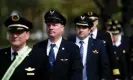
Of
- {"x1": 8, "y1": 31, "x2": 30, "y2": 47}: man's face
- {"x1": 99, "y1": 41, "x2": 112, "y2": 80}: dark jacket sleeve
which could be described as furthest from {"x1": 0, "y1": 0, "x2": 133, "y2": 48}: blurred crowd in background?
{"x1": 8, "y1": 31, "x2": 30, "y2": 47}: man's face

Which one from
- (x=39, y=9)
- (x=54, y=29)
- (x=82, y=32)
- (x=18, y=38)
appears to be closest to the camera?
(x=18, y=38)

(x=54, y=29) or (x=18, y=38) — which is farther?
(x=54, y=29)

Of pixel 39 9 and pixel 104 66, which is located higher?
pixel 39 9

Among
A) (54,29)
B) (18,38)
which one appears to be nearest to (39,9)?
(54,29)

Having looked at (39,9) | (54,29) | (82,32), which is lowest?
(39,9)

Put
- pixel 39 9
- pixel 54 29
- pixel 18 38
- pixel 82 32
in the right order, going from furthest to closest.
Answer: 1. pixel 39 9
2. pixel 82 32
3. pixel 54 29
4. pixel 18 38

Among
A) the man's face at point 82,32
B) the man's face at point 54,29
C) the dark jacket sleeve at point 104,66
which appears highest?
the man's face at point 54,29

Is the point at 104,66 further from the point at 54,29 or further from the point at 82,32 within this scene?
the point at 54,29

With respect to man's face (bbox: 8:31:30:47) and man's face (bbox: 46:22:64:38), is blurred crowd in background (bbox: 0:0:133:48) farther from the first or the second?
man's face (bbox: 8:31:30:47)

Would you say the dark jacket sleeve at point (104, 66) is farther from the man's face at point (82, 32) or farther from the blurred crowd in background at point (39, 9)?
the blurred crowd in background at point (39, 9)

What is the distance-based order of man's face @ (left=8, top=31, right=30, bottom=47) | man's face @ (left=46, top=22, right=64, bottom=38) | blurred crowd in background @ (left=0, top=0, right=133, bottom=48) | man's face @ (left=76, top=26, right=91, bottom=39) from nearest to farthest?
man's face @ (left=8, top=31, right=30, bottom=47) < man's face @ (left=46, top=22, right=64, bottom=38) < man's face @ (left=76, top=26, right=91, bottom=39) < blurred crowd in background @ (left=0, top=0, right=133, bottom=48)

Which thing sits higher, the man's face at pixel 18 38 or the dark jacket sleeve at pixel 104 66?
the man's face at pixel 18 38

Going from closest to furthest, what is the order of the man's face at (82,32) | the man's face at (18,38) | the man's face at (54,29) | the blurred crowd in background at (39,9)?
the man's face at (18,38) < the man's face at (54,29) < the man's face at (82,32) < the blurred crowd in background at (39,9)

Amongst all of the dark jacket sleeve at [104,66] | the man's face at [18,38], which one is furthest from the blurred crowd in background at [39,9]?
the man's face at [18,38]
